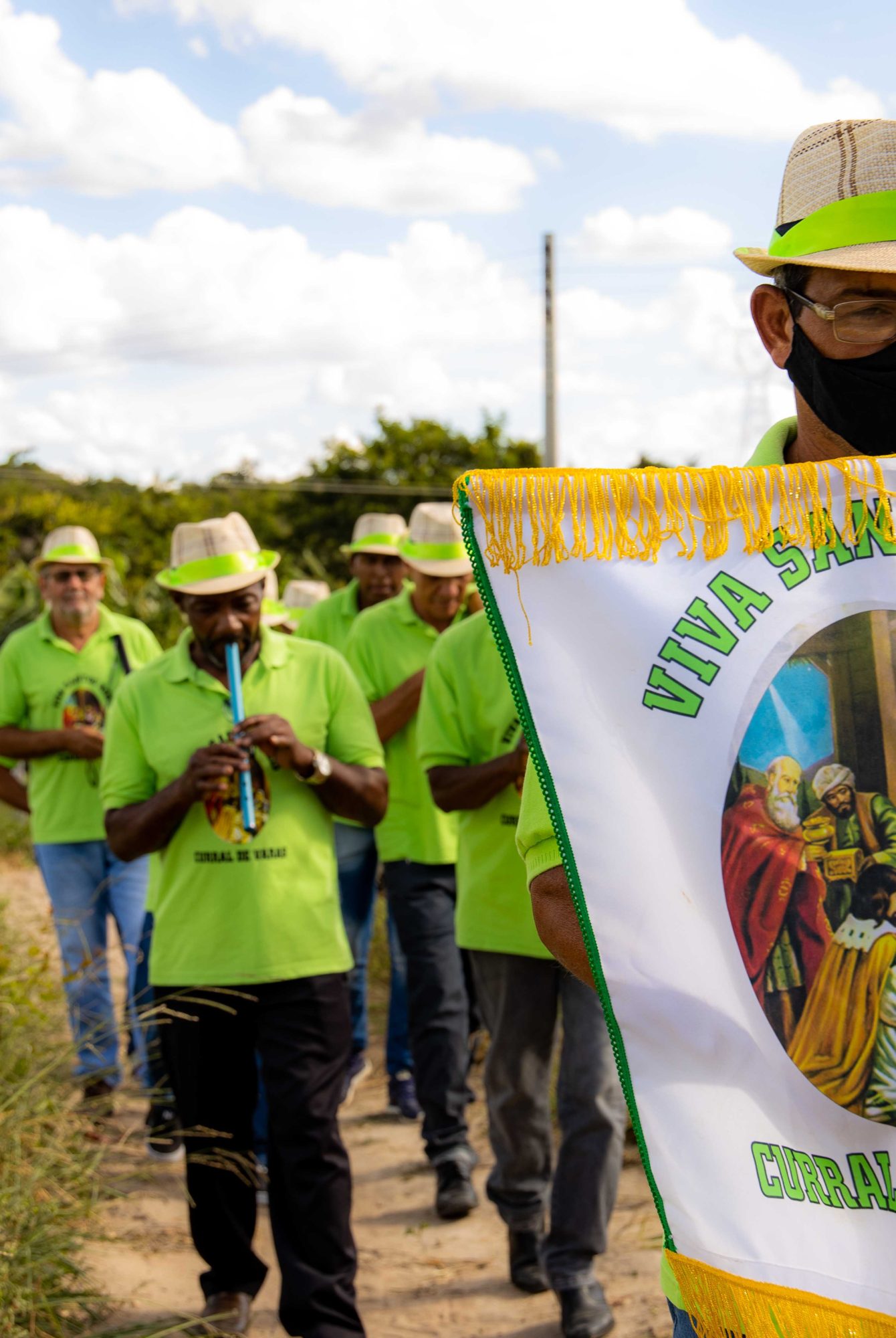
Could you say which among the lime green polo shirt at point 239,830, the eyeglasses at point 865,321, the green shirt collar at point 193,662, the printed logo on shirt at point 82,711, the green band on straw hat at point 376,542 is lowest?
the lime green polo shirt at point 239,830

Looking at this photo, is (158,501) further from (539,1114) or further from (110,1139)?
(539,1114)

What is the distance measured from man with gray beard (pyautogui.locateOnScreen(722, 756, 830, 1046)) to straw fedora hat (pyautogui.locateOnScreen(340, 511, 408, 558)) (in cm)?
580

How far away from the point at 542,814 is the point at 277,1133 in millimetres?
2381

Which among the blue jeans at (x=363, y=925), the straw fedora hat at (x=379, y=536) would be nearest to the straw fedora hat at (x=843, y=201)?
the blue jeans at (x=363, y=925)

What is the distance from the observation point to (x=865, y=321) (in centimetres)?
204

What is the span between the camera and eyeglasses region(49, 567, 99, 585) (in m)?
7.02

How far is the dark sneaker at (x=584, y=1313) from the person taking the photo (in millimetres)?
4352

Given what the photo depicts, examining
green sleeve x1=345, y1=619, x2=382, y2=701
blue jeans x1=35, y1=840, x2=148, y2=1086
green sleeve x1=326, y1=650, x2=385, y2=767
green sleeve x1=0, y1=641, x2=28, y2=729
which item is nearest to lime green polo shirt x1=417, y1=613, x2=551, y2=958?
green sleeve x1=326, y1=650, x2=385, y2=767

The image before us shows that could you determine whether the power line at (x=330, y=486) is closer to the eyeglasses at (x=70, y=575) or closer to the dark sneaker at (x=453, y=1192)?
the eyeglasses at (x=70, y=575)

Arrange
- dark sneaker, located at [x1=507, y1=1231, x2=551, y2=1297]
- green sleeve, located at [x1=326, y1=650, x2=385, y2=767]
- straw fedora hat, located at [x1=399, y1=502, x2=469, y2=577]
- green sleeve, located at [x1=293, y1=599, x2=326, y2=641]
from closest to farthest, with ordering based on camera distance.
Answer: green sleeve, located at [x1=326, y1=650, x2=385, y2=767]
dark sneaker, located at [x1=507, y1=1231, x2=551, y2=1297]
straw fedora hat, located at [x1=399, y1=502, x2=469, y2=577]
green sleeve, located at [x1=293, y1=599, x2=326, y2=641]

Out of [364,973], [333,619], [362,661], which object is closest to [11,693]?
[362,661]

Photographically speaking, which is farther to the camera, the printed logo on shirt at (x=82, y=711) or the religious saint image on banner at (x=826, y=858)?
the printed logo on shirt at (x=82, y=711)

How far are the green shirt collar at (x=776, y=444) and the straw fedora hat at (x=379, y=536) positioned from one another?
5.39 m

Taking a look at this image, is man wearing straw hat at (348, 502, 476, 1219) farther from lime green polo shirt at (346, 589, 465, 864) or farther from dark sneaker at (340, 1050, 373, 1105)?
dark sneaker at (340, 1050, 373, 1105)
